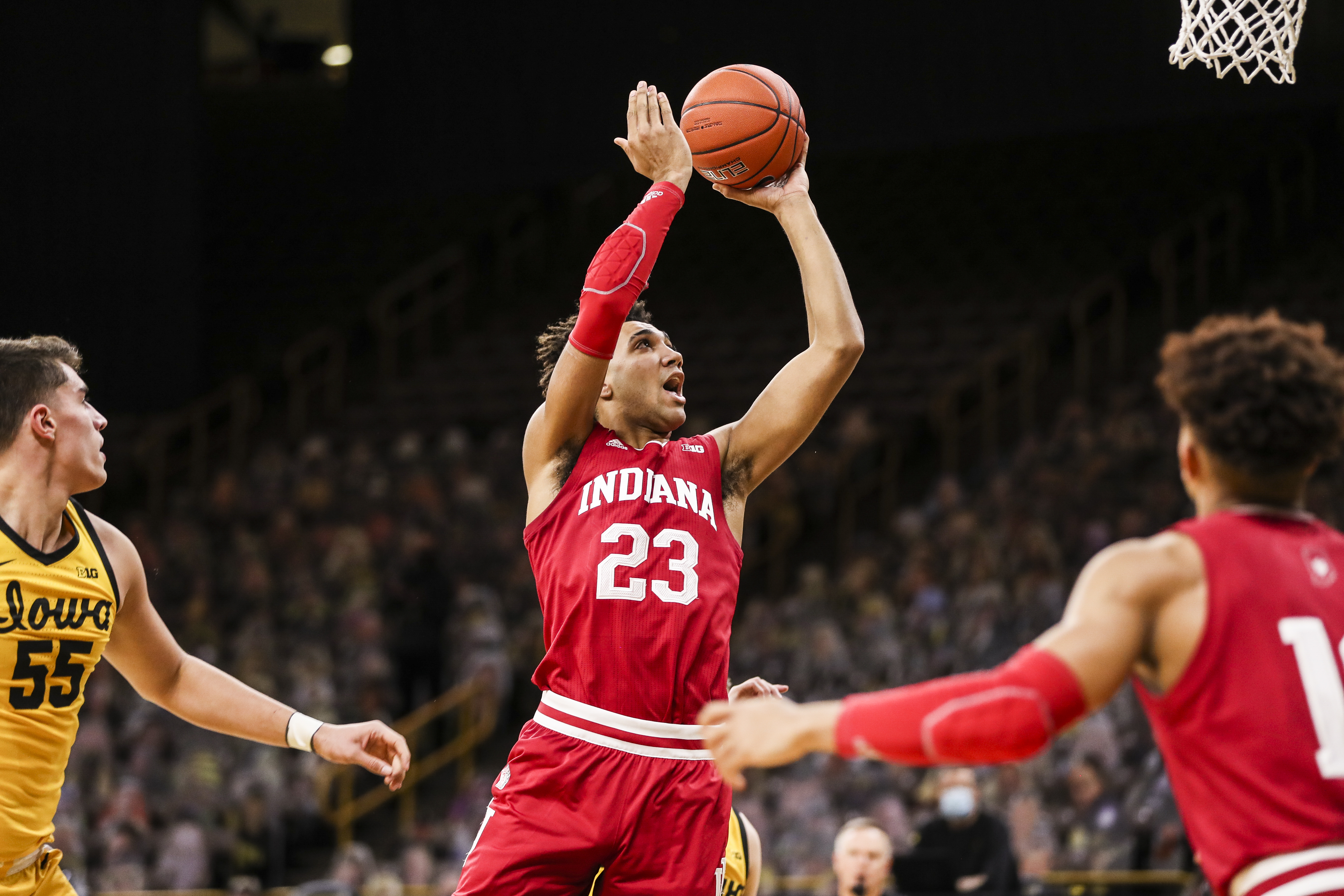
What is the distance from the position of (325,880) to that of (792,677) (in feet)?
11.2

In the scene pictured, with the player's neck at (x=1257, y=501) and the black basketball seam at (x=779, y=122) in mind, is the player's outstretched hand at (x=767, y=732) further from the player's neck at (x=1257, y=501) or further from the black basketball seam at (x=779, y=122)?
the black basketball seam at (x=779, y=122)

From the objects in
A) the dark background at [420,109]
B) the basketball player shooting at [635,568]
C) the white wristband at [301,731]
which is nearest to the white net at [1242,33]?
the basketball player shooting at [635,568]

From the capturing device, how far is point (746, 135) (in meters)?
4.17

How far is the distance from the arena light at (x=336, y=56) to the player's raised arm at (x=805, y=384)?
2080 cm

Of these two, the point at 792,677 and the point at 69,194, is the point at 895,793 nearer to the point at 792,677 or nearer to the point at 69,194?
the point at 792,677

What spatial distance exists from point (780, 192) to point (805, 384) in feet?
2.08

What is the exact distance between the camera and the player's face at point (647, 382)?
12.6ft

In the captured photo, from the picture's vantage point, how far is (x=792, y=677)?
10.6 m

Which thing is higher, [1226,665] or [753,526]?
[753,526]

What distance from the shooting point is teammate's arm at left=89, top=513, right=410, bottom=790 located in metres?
3.69

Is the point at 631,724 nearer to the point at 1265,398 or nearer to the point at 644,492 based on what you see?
the point at 644,492

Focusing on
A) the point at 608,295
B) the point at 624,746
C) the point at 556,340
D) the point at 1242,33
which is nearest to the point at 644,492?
the point at 608,295

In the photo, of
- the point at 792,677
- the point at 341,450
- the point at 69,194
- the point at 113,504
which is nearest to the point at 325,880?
the point at 792,677

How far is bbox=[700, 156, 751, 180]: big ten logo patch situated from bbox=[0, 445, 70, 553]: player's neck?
185 centimetres
